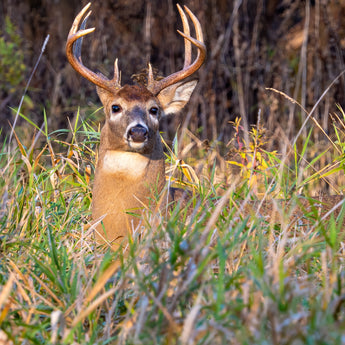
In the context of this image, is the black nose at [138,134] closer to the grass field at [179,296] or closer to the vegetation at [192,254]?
the vegetation at [192,254]

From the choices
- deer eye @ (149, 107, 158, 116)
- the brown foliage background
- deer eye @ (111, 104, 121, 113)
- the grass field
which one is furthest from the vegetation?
the brown foliage background

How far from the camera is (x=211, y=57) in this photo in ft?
31.4

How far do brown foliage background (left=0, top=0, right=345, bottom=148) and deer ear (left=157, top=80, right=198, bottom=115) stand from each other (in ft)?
12.6

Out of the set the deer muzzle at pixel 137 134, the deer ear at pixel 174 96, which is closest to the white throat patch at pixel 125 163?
the deer muzzle at pixel 137 134

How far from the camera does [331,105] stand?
26.6 ft

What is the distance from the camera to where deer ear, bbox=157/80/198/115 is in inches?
190

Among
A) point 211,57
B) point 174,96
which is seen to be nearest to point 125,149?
point 174,96

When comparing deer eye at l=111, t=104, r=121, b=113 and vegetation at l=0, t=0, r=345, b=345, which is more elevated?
deer eye at l=111, t=104, r=121, b=113

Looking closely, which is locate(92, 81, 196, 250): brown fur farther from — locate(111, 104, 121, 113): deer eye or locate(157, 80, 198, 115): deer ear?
locate(157, 80, 198, 115): deer ear

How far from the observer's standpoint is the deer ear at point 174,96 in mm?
4832

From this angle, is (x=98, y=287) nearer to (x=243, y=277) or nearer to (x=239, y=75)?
(x=243, y=277)

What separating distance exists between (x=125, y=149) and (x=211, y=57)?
554 cm

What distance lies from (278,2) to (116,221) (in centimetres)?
718

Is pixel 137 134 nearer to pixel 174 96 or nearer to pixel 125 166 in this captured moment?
pixel 125 166
